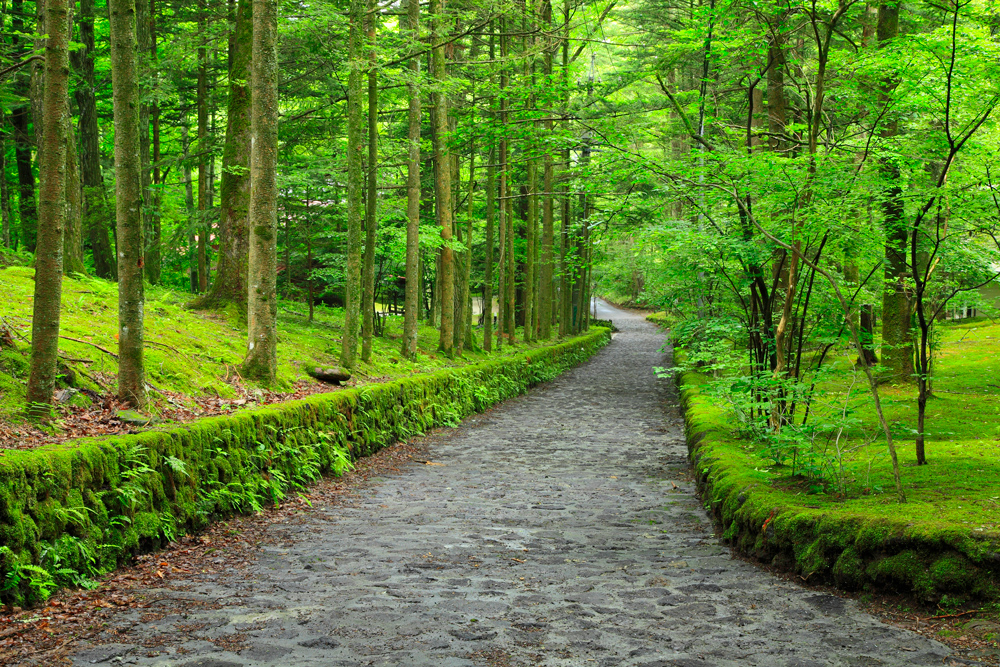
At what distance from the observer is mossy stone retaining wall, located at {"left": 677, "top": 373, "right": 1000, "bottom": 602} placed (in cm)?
396

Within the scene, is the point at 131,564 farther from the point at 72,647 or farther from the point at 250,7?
the point at 250,7

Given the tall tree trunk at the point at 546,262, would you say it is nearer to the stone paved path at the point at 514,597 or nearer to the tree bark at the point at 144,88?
the tree bark at the point at 144,88

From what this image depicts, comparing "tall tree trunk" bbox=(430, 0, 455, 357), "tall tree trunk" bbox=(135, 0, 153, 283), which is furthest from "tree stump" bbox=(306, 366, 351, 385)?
"tall tree trunk" bbox=(430, 0, 455, 357)

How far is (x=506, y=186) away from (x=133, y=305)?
15.5 m

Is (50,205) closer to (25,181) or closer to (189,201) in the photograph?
(25,181)

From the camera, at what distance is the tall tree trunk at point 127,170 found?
620 centimetres

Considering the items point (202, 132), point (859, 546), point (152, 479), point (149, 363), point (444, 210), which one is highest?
point (202, 132)

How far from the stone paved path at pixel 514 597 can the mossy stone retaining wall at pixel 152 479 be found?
0.69 metres

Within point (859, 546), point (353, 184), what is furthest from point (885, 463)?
point (353, 184)

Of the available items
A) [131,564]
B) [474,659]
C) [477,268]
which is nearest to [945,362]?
[474,659]

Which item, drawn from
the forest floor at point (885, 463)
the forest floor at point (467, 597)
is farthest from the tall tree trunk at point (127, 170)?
the forest floor at point (885, 463)

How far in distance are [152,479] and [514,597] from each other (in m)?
2.92

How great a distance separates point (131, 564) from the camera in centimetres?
498

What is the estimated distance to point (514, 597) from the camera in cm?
464
